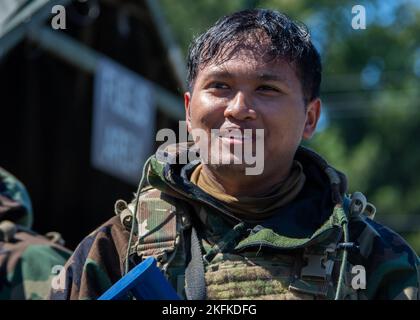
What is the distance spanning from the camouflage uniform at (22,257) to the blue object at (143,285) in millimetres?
1797

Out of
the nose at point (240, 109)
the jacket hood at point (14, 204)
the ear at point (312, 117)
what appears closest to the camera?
the nose at point (240, 109)

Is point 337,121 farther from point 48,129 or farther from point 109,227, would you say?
point 109,227

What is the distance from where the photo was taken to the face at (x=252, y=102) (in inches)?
118

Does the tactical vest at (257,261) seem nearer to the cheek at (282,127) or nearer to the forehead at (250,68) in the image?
the cheek at (282,127)

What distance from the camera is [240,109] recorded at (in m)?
2.97

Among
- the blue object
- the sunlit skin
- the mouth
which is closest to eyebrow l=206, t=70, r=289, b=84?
the sunlit skin

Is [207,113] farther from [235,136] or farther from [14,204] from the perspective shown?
[14,204]

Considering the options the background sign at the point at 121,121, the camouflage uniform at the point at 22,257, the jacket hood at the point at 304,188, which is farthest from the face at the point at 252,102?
the background sign at the point at 121,121

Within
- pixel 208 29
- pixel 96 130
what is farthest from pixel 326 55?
pixel 208 29

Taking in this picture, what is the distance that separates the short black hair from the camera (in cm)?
310

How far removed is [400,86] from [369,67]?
1.19 metres

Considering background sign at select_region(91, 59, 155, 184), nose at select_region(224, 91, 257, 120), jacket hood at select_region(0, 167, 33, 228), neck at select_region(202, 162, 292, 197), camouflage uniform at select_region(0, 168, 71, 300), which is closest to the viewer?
nose at select_region(224, 91, 257, 120)

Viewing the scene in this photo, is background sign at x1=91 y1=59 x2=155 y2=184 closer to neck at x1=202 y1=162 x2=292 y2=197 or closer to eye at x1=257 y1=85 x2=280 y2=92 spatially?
neck at x1=202 y1=162 x2=292 y2=197
